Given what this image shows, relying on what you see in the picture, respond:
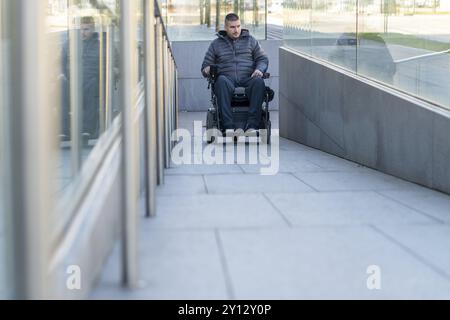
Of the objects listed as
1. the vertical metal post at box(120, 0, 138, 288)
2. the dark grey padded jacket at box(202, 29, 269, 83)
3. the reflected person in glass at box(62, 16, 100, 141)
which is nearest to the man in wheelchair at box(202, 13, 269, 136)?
the dark grey padded jacket at box(202, 29, 269, 83)

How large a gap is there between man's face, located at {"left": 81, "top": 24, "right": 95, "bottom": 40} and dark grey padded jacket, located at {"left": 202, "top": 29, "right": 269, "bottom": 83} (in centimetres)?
508

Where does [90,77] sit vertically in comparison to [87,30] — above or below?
below

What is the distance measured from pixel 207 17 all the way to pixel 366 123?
390 inches

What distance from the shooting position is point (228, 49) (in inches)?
352

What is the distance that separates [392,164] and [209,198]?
2009 mm

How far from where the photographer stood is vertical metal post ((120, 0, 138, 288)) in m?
2.65

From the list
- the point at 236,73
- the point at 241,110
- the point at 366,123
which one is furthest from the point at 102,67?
the point at 236,73

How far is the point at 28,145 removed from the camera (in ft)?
5.47

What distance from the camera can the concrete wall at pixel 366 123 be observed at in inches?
212

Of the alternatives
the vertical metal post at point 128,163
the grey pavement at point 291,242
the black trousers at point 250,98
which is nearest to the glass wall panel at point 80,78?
the vertical metal post at point 128,163

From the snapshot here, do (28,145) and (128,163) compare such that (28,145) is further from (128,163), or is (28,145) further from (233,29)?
(233,29)

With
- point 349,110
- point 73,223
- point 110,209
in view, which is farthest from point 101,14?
point 349,110

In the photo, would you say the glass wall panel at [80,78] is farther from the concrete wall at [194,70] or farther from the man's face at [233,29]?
the concrete wall at [194,70]
